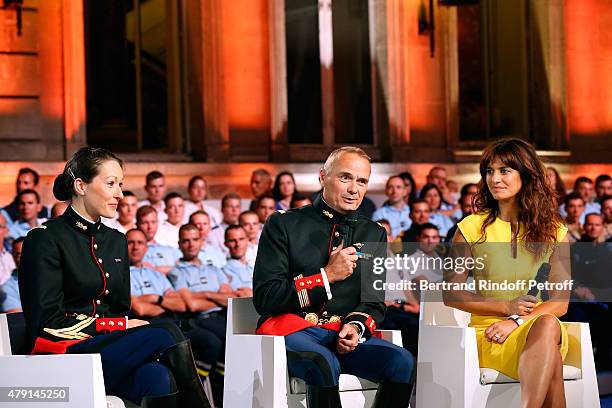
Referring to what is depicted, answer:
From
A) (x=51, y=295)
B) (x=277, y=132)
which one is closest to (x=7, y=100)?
(x=277, y=132)

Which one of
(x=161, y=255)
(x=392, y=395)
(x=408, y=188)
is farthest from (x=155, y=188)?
(x=392, y=395)

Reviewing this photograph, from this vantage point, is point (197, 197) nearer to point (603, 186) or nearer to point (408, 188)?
point (408, 188)

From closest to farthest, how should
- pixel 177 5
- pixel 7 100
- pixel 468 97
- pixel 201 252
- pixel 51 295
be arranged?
pixel 51 295 < pixel 201 252 < pixel 7 100 < pixel 177 5 < pixel 468 97

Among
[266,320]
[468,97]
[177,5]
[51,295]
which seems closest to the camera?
[51,295]

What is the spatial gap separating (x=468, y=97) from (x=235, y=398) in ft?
26.6

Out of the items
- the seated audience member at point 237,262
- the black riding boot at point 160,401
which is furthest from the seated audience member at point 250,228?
the black riding boot at point 160,401

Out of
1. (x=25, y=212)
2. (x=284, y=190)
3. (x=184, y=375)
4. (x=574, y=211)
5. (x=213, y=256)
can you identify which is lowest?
(x=184, y=375)

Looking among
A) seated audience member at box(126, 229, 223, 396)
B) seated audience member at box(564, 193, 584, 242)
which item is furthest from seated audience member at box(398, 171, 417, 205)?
seated audience member at box(126, 229, 223, 396)

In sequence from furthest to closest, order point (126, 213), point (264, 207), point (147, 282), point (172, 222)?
point (264, 207) → point (172, 222) → point (126, 213) → point (147, 282)

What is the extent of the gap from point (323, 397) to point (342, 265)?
51cm

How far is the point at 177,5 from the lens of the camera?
10.4 metres

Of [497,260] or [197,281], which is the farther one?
[197,281]

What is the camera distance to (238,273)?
7.26m

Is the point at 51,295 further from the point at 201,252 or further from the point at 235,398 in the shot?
the point at 201,252
